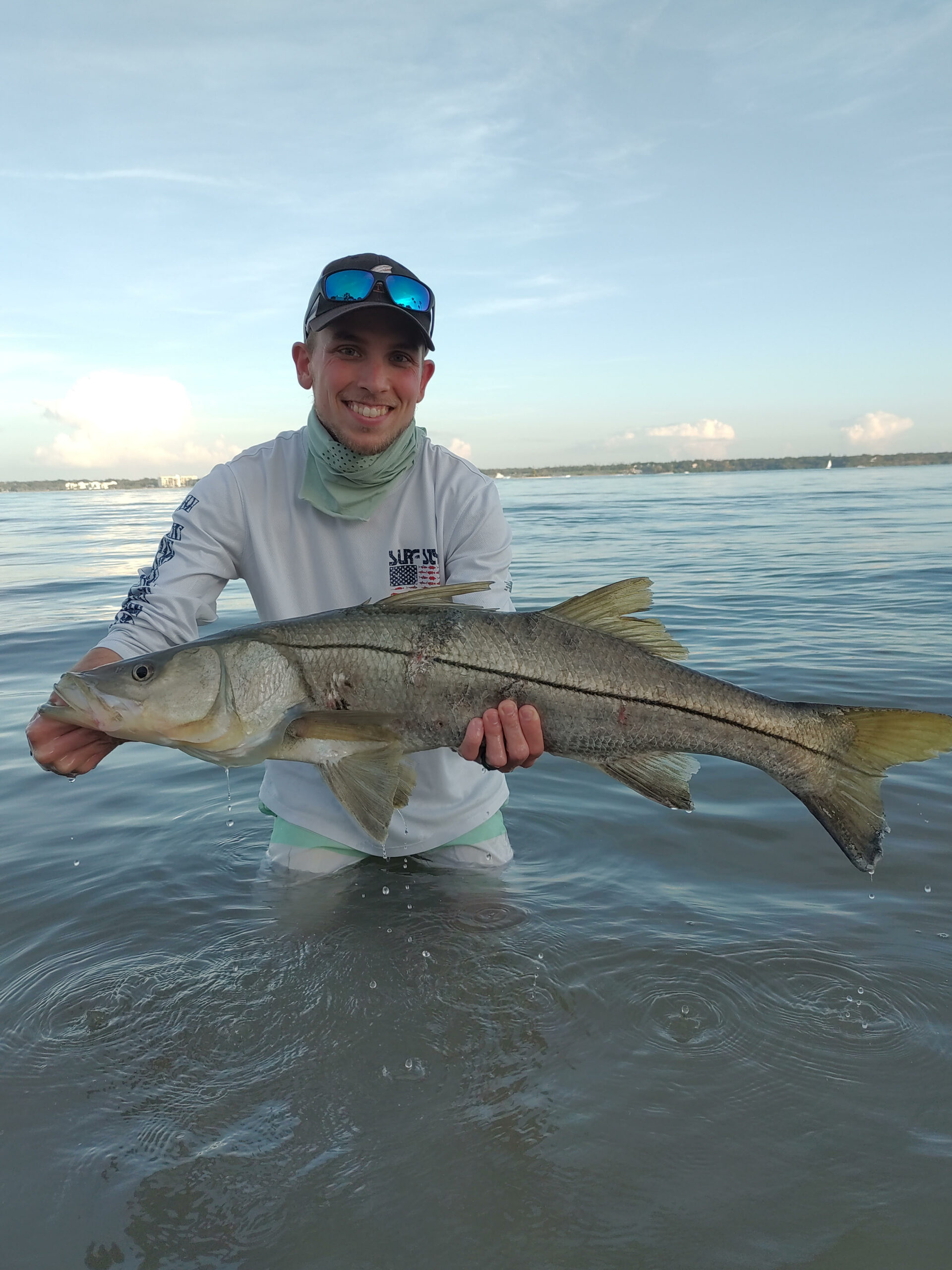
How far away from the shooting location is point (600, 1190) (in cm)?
275

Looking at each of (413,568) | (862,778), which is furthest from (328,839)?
(862,778)

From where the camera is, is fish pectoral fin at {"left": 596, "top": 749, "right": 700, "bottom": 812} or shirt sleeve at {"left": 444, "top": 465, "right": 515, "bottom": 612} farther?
shirt sleeve at {"left": 444, "top": 465, "right": 515, "bottom": 612}

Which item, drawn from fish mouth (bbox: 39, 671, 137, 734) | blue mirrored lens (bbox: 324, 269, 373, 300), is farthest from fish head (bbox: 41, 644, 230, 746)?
blue mirrored lens (bbox: 324, 269, 373, 300)

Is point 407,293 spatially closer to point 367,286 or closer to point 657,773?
point 367,286

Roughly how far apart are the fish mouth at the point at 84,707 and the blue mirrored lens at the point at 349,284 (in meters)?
2.18

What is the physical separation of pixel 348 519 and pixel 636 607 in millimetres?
1707

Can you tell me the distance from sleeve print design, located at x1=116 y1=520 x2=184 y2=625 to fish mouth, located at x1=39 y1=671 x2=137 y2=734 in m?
0.74

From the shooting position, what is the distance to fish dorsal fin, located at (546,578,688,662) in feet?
11.7

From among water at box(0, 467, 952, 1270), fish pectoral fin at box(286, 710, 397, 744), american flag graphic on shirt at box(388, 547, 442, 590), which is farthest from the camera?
american flag graphic on shirt at box(388, 547, 442, 590)

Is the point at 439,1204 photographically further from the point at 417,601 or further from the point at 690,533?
the point at 690,533

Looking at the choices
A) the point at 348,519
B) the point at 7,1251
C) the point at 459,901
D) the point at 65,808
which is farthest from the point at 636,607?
the point at 65,808

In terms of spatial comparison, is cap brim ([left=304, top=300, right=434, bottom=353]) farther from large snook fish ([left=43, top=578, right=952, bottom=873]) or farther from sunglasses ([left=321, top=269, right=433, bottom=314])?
large snook fish ([left=43, top=578, right=952, bottom=873])

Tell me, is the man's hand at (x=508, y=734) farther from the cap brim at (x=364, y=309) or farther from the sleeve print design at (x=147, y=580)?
the cap brim at (x=364, y=309)

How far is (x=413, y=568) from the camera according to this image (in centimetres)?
460
